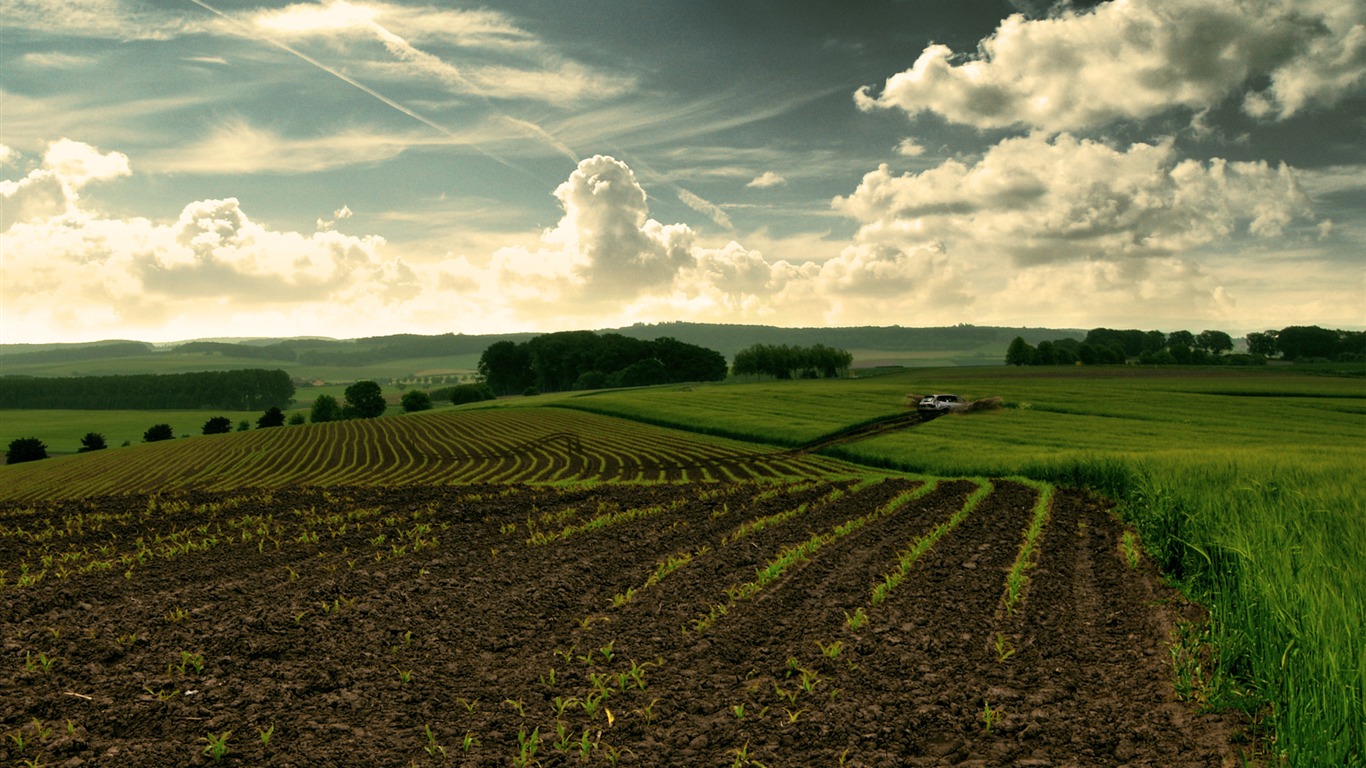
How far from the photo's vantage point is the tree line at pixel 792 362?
16338 cm

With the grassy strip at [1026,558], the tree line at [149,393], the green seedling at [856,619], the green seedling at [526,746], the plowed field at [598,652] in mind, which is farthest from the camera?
the tree line at [149,393]

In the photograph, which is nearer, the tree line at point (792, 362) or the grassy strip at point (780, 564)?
the grassy strip at point (780, 564)

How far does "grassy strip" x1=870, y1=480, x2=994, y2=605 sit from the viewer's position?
46.1ft

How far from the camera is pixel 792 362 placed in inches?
6481

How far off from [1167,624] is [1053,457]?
23471 millimetres

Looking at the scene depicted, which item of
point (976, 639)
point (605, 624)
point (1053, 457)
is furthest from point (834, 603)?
point (1053, 457)

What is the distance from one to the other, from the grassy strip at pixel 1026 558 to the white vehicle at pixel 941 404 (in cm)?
4240

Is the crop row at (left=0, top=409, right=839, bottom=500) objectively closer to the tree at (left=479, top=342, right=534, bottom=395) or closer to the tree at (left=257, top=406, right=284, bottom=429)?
the tree at (left=257, top=406, right=284, bottom=429)

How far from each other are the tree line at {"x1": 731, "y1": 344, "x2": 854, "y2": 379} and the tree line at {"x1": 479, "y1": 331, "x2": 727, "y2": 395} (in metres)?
14.4

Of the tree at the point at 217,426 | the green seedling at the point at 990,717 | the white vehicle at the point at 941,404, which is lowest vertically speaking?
the tree at the point at 217,426

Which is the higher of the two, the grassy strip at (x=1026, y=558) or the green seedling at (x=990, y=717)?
the green seedling at (x=990, y=717)

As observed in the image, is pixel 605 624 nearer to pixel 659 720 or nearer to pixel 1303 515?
pixel 659 720

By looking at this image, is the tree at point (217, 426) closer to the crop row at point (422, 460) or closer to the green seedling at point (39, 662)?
the crop row at point (422, 460)

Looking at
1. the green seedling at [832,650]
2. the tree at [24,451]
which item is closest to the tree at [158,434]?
the tree at [24,451]
